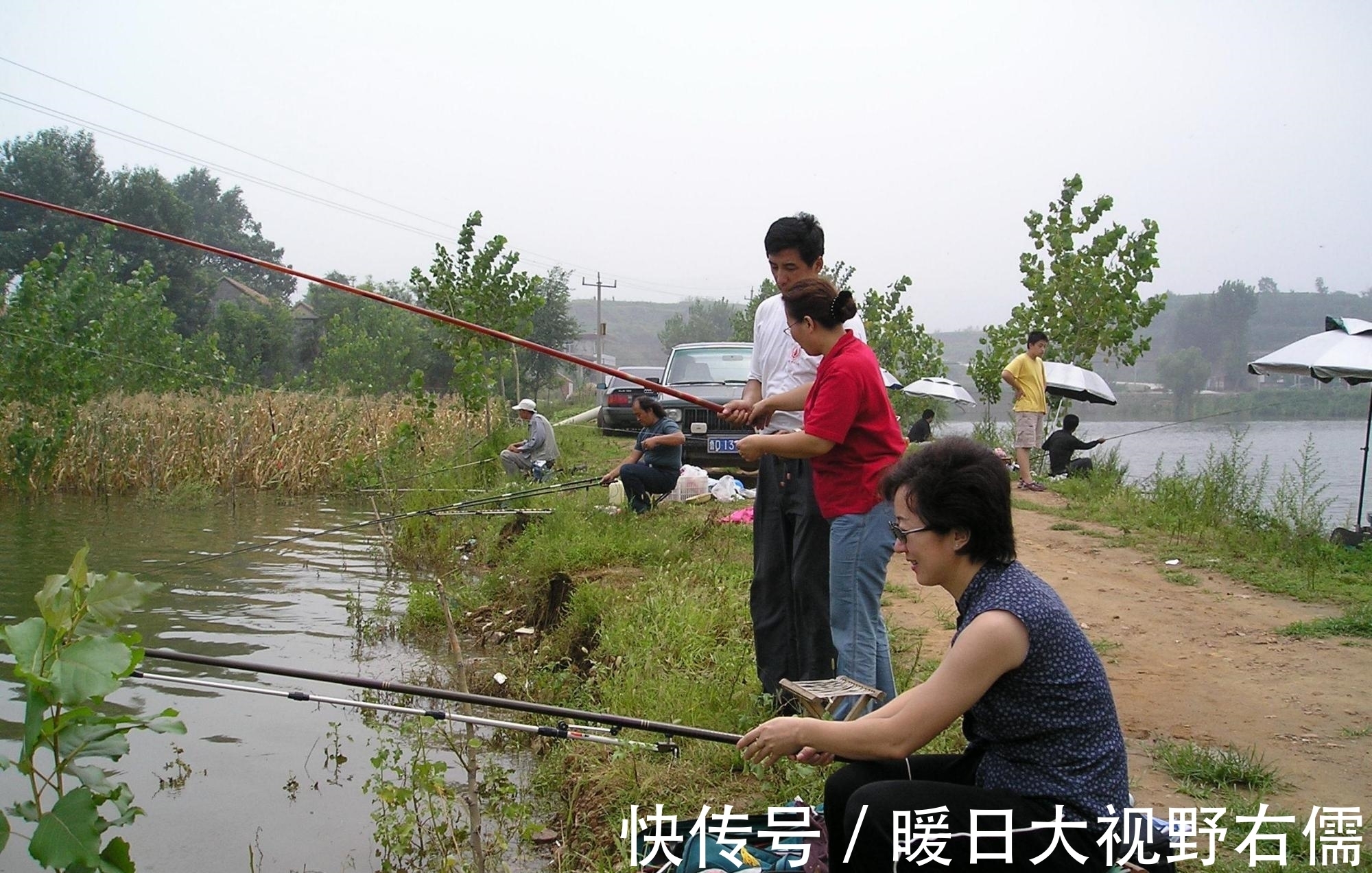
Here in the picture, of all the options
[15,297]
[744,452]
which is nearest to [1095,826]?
[744,452]

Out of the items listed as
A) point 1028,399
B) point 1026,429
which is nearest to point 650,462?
point 1026,429

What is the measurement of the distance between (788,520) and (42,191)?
5075 centimetres

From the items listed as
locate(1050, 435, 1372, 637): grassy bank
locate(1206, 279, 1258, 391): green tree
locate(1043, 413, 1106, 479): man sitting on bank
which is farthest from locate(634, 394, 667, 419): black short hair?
locate(1206, 279, 1258, 391): green tree

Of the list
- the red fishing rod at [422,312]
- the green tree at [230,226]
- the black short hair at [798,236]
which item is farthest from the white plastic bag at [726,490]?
the green tree at [230,226]

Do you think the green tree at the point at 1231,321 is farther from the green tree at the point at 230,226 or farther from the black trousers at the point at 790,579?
the green tree at the point at 230,226

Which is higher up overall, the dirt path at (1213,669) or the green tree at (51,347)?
the green tree at (51,347)

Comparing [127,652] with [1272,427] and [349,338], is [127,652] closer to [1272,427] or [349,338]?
[1272,427]

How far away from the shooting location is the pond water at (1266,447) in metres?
10.7

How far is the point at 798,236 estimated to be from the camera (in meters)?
4.49

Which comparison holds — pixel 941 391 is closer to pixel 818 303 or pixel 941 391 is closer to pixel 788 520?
pixel 788 520

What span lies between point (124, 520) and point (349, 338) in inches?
1159

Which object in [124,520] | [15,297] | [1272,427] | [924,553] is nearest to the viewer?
[924,553]

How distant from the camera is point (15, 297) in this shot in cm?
1772

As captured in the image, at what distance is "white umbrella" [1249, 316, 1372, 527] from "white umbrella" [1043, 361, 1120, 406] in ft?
15.2
